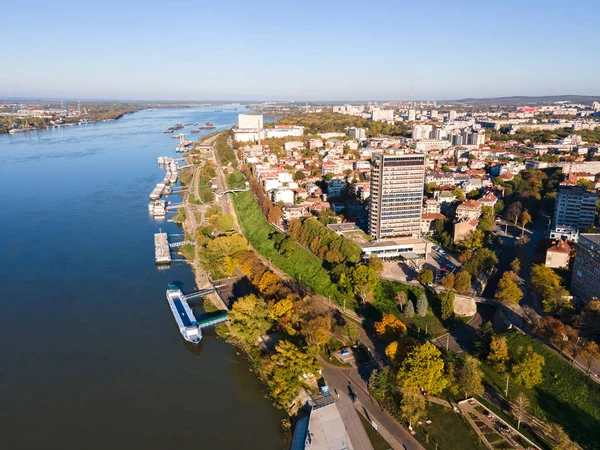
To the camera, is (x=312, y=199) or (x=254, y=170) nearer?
(x=312, y=199)

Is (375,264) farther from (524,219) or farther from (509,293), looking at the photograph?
(524,219)

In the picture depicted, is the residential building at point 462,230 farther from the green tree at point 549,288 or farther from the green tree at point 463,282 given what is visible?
the green tree at point 549,288

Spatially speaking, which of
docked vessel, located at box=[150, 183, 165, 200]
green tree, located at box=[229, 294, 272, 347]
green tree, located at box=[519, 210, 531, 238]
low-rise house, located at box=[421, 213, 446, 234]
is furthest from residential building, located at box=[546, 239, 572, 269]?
docked vessel, located at box=[150, 183, 165, 200]

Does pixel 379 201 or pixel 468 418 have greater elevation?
pixel 379 201

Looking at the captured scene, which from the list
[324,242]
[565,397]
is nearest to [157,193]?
[324,242]

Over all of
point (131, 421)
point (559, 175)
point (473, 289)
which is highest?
point (559, 175)

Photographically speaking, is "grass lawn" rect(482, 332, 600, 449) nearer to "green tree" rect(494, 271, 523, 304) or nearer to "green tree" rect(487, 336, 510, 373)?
"green tree" rect(487, 336, 510, 373)

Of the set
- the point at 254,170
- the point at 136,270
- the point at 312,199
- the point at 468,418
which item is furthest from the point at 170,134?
the point at 468,418

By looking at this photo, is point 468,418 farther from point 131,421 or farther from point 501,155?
point 501,155
